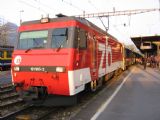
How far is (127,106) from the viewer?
10391 millimetres

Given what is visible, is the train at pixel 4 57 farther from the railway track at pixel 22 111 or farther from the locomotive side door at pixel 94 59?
the locomotive side door at pixel 94 59

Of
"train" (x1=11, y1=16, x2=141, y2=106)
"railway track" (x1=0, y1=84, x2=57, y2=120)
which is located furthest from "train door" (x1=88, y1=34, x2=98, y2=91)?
"railway track" (x1=0, y1=84, x2=57, y2=120)

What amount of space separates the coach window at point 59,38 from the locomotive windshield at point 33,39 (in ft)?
1.10

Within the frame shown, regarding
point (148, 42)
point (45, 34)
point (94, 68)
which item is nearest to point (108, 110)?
point (94, 68)

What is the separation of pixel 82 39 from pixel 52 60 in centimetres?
140

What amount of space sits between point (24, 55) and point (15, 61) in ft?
1.38

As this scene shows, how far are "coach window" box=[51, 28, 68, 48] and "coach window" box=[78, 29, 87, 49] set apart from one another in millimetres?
494

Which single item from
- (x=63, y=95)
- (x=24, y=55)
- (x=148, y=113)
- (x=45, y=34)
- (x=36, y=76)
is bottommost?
(x=148, y=113)

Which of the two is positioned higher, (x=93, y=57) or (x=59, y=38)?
(x=59, y=38)

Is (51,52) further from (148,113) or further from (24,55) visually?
(148,113)

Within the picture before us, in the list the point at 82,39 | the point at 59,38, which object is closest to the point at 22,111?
the point at 59,38

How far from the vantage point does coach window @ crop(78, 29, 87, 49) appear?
9.55 meters

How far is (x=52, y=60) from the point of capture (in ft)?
29.9

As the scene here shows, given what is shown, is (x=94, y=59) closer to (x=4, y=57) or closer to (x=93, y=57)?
(x=93, y=57)
